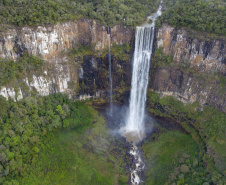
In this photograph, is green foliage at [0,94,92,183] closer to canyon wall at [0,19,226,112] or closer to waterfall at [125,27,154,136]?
canyon wall at [0,19,226,112]

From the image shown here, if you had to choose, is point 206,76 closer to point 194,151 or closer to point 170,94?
point 170,94

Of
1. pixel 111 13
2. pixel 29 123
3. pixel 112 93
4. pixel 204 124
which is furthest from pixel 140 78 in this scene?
pixel 29 123

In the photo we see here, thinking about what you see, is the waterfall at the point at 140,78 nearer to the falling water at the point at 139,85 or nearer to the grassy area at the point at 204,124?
the falling water at the point at 139,85

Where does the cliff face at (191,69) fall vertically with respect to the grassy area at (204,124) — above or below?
above

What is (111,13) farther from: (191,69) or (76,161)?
(76,161)

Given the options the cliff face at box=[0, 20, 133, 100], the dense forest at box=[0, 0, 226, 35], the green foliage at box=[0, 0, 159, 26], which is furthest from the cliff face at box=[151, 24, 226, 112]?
the cliff face at box=[0, 20, 133, 100]

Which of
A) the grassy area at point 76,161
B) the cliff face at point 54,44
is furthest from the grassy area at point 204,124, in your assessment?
the cliff face at point 54,44

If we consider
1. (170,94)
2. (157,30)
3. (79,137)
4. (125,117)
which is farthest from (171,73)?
(79,137)
